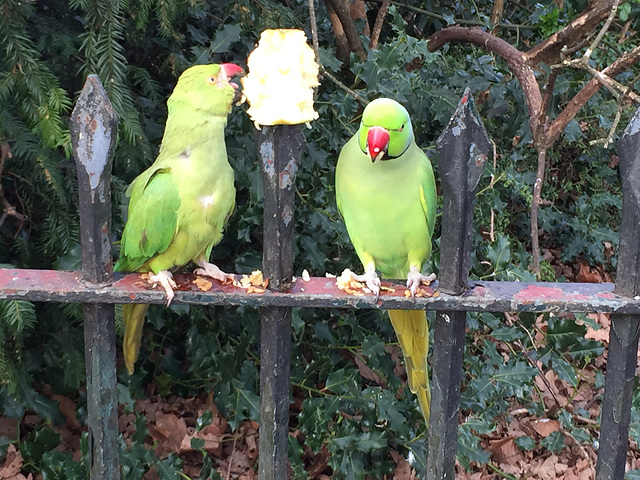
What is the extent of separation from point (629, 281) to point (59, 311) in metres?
1.95

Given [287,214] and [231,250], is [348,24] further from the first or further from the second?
[287,214]

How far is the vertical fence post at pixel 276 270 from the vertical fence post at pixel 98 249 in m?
0.33

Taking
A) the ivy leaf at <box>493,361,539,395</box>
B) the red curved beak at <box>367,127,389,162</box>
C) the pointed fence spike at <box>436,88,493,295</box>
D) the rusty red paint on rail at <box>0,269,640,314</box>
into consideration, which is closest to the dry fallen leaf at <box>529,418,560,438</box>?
the ivy leaf at <box>493,361,539,395</box>

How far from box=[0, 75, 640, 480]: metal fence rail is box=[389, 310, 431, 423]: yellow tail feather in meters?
0.38

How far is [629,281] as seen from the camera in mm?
1354

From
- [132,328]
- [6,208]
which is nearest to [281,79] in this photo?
[132,328]

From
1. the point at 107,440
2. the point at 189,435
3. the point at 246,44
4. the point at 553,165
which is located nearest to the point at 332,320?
the point at 189,435

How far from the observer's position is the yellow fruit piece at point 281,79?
116 centimetres

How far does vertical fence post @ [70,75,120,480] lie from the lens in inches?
48.3

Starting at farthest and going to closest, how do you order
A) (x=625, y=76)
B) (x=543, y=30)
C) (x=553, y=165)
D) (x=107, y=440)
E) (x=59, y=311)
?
(x=553, y=165), (x=625, y=76), (x=543, y=30), (x=59, y=311), (x=107, y=440)

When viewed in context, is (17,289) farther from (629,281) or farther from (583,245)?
(583,245)

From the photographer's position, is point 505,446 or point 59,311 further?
point 505,446

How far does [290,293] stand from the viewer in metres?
1.31

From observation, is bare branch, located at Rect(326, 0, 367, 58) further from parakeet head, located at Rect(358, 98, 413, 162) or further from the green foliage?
parakeet head, located at Rect(358, 98, 413, 162)
